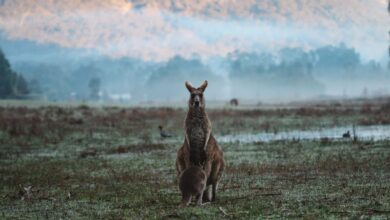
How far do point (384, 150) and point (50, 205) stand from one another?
16.6m

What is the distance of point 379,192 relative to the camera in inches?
613

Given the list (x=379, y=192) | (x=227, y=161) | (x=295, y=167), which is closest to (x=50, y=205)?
(x=379, y=192)

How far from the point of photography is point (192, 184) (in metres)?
14.3

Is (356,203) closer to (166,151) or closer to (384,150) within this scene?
(384,150)

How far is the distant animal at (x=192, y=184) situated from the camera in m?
14.3

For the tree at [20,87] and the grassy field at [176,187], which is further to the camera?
the tree at [20,87]

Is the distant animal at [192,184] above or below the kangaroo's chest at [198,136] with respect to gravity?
below

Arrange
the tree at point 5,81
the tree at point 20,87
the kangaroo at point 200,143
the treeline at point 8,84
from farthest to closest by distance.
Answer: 1. the tree at point 20,87
2. the treeline at point 8,84
3. the tree at point 5,81
4. the kangaroo at point 200,143

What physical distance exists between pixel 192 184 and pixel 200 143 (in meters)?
1.10

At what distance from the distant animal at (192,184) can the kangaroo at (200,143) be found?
456 mm

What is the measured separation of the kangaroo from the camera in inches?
588

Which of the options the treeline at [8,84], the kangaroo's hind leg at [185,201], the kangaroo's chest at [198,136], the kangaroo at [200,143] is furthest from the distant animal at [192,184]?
the treeline at [8,84]

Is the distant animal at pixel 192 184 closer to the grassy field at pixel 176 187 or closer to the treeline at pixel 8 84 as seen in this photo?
the grassy field at pixel 176 187

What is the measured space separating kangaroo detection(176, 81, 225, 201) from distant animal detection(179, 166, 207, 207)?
46 cm
